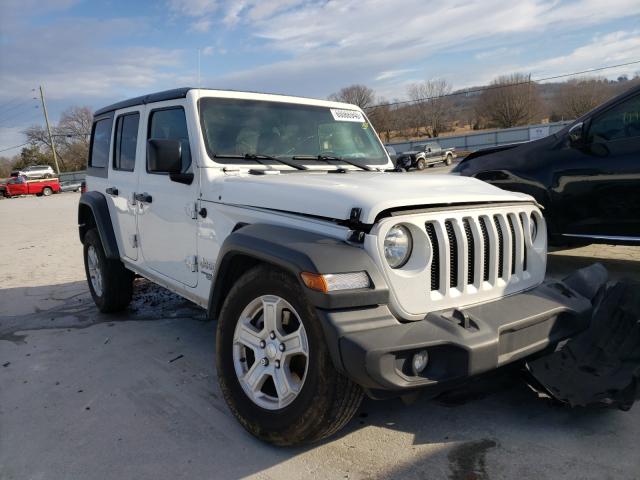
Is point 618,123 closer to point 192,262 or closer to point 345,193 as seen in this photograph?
point 345,193

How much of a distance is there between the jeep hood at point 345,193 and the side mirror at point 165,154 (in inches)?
12.3

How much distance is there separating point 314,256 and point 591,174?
3.98 metres

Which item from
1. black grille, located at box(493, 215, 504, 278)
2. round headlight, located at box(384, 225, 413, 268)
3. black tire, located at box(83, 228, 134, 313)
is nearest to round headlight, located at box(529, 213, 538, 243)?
black grille, located at box(493, 215, 504, 278)

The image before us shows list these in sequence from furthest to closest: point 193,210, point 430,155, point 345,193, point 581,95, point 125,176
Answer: point 581,95, point 430,155, point 125,176, point 193,210, point 345,193

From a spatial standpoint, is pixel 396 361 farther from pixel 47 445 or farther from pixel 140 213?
pixel 140 213

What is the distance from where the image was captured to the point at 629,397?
2629 mm

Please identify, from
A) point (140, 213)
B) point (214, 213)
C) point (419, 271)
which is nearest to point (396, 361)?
point (419, 271)

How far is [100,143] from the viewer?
17.9 feet

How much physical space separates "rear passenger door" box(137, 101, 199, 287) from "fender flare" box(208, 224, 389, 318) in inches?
37.0

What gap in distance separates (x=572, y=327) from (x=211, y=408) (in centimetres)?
211

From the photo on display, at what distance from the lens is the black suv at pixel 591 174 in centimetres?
488

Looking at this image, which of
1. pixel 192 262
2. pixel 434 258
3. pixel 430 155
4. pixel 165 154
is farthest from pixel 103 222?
pixel 430 155

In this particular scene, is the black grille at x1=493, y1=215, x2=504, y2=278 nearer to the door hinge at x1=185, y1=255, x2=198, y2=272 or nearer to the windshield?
the windshield

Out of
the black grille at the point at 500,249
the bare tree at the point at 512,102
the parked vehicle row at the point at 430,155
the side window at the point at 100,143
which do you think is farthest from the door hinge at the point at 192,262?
the bare tree at the point at 512,102
